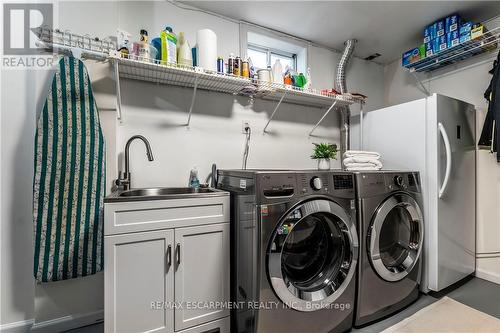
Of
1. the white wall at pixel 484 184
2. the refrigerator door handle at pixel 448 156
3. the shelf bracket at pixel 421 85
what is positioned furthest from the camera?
the shelf bracket at pixel 421 85

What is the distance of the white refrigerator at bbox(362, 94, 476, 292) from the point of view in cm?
182

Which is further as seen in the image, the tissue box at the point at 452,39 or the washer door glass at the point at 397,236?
the tissue box at the point at 452,39

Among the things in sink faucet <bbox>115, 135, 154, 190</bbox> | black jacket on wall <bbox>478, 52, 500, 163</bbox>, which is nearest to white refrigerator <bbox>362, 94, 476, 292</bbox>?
black jacket on wall <bbox>478, 52, 500, 163</bbox>

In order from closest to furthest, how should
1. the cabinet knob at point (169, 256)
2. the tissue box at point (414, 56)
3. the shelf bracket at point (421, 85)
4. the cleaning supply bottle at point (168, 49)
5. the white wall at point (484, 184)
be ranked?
the cabinet knob at point (169, 256) → the cleaning supply bottle at point (168, 49) → the white wall at point (484, 184) → the tissue box at point (414, 56) → the shelf bracket at point (421, 85)

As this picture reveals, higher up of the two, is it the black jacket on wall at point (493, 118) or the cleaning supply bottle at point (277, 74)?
the cleaning supply bottle at point (277, 74)

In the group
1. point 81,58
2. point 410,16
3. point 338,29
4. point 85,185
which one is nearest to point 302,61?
point 338,29

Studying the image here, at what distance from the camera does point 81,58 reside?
4.98ft

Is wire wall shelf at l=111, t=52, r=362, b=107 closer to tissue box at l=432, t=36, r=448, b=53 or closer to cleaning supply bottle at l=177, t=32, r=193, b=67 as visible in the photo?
cleaning supply bottle at l=177, t=32, r=193, b=67

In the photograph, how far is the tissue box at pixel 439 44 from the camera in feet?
7.07

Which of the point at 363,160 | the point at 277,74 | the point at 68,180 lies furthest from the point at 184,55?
the point at 363,160

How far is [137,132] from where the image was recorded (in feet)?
5.83

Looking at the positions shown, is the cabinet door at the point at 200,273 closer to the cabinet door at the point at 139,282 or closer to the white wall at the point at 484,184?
the cabinet door at the point at 139,282

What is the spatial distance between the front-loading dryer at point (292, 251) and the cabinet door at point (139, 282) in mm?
432

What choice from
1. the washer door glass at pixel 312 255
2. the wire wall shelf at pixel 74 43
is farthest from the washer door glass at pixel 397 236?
the wire wall shelf at pixel 74 43
